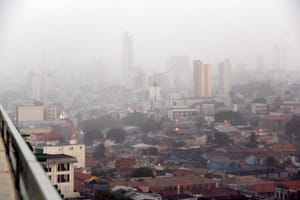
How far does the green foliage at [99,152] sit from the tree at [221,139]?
8.03 feet

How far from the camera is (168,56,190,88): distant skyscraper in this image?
16000 millimetres

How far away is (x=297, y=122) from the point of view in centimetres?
1179

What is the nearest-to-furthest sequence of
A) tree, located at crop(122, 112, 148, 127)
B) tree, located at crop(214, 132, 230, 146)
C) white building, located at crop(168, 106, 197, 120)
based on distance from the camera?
tree, located at crop(214, 132, 230, 146), tree, located at crop(122, 112, 148, 127), white building, located at crop(168, 106, 197, 120)

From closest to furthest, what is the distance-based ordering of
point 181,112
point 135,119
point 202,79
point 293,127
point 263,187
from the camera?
point 263,187
point 293,127
point 135,119
point 181,112
point 202,79

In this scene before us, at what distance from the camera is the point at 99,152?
9.52 m

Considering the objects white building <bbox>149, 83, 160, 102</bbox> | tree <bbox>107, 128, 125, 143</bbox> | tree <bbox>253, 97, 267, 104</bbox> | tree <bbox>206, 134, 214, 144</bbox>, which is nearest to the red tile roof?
tree <bbox>206, 134, 214, 144</bbox>

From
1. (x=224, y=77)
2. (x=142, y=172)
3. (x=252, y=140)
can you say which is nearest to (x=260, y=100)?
(x=224, y=77)

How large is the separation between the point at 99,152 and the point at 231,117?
5103 mm

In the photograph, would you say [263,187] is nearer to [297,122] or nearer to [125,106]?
[297,122]

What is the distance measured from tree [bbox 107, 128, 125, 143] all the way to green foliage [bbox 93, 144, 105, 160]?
100 cm

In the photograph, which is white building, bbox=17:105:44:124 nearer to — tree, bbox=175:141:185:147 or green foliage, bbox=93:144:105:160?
green foliage, bbox=93:144:105:160

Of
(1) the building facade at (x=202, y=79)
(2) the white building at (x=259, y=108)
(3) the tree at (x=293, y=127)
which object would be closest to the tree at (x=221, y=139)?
(3) the tree at (x=293, y=127)

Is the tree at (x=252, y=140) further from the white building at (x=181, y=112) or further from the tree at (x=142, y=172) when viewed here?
the tree at (x=142, y=172)

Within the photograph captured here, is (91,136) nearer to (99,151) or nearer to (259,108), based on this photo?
(99,151)
